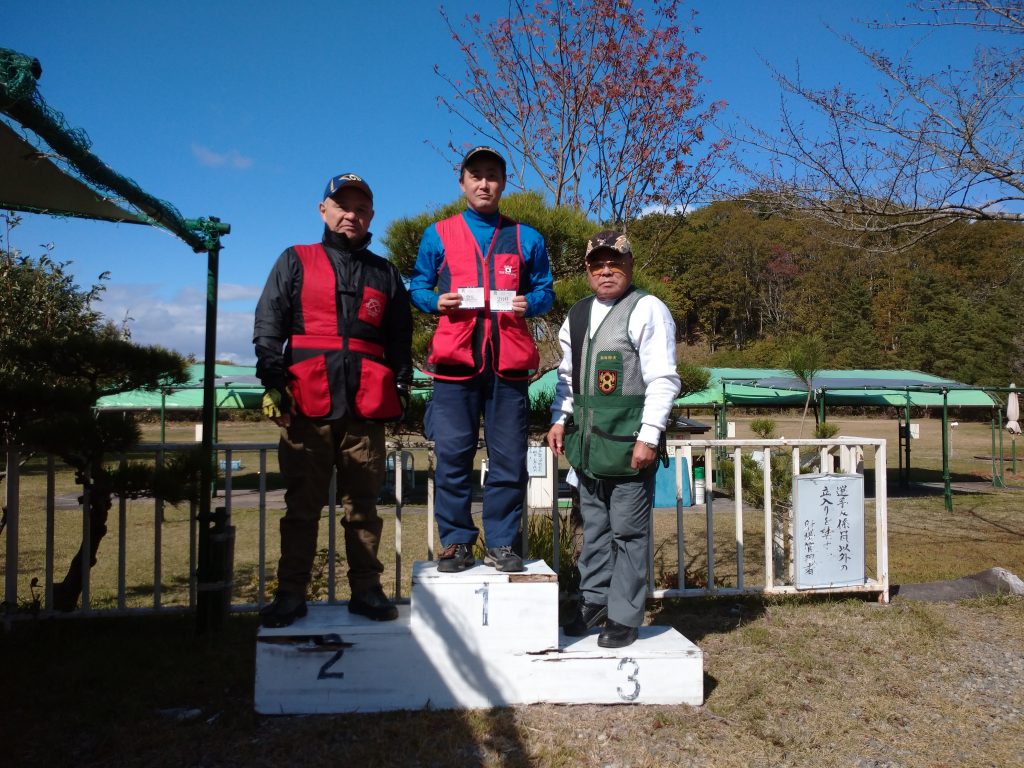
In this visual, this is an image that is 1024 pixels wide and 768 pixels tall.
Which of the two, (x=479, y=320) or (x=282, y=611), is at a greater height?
(x=479, y=320)

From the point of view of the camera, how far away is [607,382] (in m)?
2.77

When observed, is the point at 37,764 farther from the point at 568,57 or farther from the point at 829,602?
the point at 568,57

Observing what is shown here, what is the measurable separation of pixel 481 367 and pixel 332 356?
1.90 feet

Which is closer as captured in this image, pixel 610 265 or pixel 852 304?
pixel 610 265

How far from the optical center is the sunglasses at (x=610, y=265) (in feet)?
→ 9.46

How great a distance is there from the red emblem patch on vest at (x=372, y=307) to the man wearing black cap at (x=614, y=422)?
0.79m

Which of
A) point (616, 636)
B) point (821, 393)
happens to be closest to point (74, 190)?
point (616, 636)

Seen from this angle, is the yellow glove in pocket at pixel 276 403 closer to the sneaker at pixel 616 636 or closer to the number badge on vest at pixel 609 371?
the number badge on vest at pixel 609 371

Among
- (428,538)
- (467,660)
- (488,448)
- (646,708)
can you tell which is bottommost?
(646,708)

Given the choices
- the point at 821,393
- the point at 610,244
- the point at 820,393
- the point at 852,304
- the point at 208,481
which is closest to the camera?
the point at 610,244

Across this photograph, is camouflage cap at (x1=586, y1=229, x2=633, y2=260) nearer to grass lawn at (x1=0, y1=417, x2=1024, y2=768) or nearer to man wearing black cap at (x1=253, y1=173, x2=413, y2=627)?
man wearing black cap at (x1=253, y1=173, x2=413, y2=627)

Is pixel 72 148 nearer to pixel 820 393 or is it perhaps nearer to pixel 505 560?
pixel 505 560

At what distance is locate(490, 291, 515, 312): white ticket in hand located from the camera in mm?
2793

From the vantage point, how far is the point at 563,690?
2645 mm
